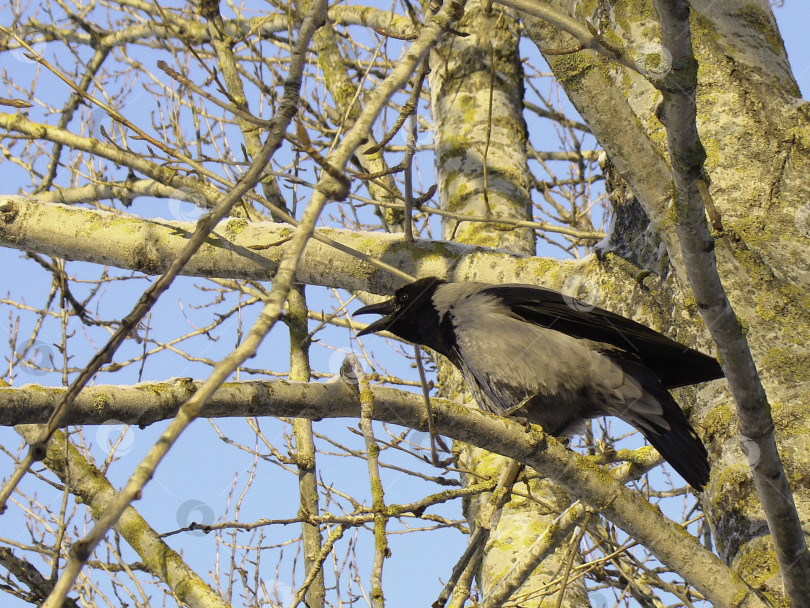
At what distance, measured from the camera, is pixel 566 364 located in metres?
3.50

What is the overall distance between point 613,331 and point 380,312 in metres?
1.38

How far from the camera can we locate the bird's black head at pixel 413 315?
407cm

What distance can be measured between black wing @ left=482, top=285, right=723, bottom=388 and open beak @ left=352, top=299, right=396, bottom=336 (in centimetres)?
63

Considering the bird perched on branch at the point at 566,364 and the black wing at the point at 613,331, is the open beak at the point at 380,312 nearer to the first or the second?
the bird perched on branch at the point at 566,364

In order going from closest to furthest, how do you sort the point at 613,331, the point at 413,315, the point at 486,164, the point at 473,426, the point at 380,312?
the point at 473,426, the point at 613,331, the point at 413,315, the point at 380,312, the point at 486,164

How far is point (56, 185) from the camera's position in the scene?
670 centimetres

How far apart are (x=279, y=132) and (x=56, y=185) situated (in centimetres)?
593

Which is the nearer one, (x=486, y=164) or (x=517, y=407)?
(x=517, y=407)

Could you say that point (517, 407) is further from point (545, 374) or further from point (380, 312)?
point (380, 312)

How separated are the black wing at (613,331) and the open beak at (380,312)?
2.08 feet

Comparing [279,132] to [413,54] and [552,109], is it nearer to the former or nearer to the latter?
[413,54]

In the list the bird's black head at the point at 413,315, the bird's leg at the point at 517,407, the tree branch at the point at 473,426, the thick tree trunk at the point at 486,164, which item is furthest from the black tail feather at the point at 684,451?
the bird's black head at the point at 413,315

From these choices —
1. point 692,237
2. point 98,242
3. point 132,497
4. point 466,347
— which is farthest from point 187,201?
point 132,497

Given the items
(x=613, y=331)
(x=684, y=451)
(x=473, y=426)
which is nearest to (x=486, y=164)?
(x=613, y=331)
